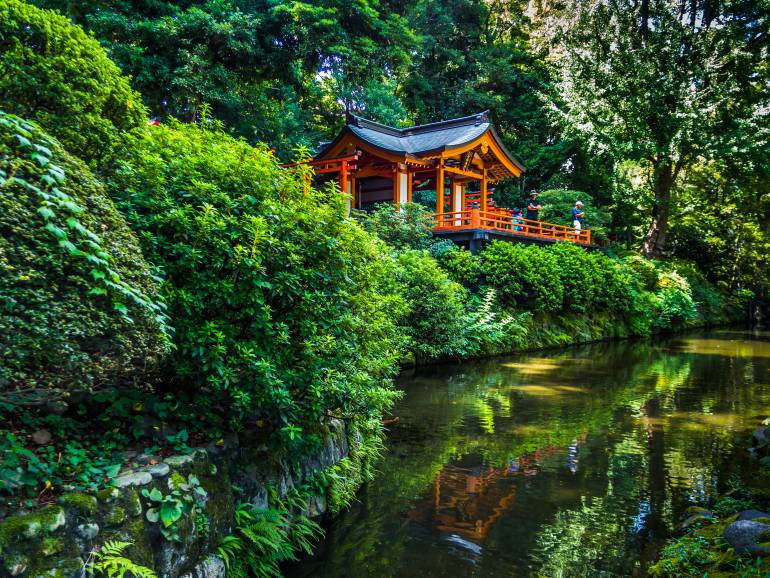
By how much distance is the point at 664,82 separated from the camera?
2114 cm

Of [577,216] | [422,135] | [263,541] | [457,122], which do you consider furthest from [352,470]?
[422,135]

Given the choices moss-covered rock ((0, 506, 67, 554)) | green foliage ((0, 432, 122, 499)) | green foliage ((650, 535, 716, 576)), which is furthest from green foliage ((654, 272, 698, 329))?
moss-covered rock ((0, 506, 67, 554))

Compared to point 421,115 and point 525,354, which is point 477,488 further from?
point 421,115

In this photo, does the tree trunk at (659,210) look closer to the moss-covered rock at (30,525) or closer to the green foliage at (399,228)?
the green foliage at (399,228)

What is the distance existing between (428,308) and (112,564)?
9863mm

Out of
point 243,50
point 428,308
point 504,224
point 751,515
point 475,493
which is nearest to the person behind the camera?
point 751,515

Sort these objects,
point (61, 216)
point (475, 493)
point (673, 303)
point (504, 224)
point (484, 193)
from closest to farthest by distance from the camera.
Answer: point (61, 216) → point (475, 493) → point (504, 224) → point (673, 303) → point (484, 193)

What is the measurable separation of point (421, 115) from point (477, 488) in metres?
26.4

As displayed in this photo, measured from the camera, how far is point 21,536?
244 cm

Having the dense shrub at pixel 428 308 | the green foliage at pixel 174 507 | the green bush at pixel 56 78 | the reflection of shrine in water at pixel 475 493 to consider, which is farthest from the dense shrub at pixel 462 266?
the green foliage at pixel 174 507

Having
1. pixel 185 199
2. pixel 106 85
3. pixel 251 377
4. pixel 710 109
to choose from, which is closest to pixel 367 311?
pixel 251 377

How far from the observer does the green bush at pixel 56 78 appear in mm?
3686

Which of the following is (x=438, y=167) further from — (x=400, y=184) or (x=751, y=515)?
(x=751, y=515)

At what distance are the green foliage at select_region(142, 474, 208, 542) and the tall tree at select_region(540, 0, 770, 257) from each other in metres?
22.1
